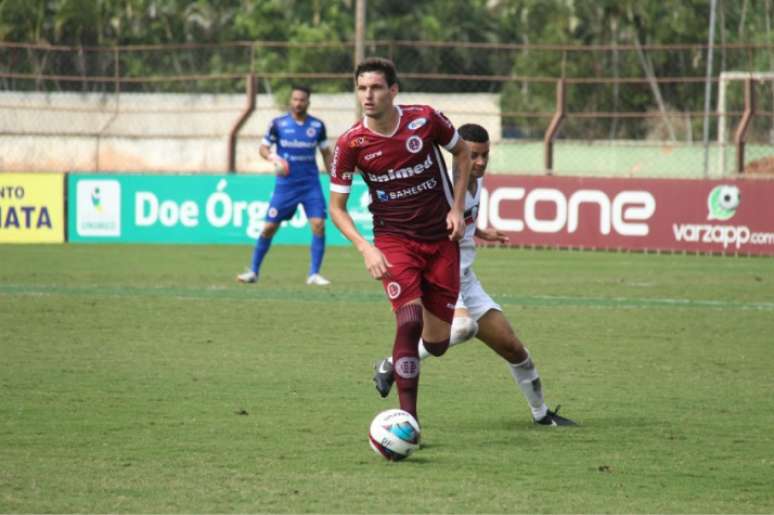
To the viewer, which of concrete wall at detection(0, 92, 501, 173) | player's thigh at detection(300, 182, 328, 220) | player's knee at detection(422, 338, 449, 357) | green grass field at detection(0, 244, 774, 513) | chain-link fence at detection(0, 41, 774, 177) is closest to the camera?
green grass field at detection(0, 244, 774, 513)

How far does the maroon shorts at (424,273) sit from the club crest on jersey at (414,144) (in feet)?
1.53

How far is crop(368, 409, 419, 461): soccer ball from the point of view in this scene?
6957mm

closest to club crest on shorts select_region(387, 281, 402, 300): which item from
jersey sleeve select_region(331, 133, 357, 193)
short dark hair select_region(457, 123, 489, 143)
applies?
jersey sleeve select_region(331, 133, 357, 193)

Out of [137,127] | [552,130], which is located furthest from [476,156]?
[137,127]

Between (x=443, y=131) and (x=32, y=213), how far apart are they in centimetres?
1737

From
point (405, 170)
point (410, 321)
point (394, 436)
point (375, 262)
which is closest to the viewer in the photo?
point (394, 436)

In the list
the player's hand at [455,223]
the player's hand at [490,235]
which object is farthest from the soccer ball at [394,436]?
the player's hand at [490,235]

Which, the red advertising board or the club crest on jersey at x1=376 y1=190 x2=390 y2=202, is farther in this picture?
the red advertising board

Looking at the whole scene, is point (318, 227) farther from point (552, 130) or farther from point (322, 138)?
point (552, 130)

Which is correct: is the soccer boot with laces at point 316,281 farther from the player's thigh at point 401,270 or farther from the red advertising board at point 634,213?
the player's thigh at point 401,270

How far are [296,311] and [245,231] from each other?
9.63 metres

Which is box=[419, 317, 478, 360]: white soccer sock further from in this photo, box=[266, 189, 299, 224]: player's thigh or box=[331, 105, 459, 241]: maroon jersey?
box=[266, 189, 299, 224]: player's thigh

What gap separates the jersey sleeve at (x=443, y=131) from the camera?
759cm

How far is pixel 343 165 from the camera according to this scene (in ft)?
24.7
